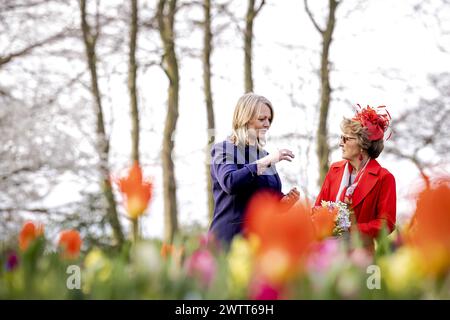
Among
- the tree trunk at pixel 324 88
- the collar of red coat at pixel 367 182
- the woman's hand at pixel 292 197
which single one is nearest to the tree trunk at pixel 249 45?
the tree trunk at pixel 324 88

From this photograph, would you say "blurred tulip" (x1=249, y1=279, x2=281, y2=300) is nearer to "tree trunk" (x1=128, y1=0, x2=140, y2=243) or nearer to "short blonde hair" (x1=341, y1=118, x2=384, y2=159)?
"short blonde hair" (x1=341, y1=118, x2=384, y2=159)

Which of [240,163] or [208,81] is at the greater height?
[208,81]

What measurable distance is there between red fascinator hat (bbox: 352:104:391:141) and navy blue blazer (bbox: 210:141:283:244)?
0.49m

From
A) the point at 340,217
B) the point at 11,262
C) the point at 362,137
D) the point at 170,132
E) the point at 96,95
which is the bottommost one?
the point at 11,262

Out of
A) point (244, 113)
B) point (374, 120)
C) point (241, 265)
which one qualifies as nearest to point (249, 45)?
point (374, 120)

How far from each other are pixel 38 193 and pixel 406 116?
237 inches

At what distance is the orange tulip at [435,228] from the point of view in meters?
1.13

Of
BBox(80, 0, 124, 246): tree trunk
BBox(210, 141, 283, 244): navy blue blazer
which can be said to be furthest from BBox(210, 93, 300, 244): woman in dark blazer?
BBox(80, 0, 124, 246): tree trunk

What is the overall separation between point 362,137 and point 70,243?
6.48 ft

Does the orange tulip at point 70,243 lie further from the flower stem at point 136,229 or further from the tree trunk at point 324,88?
the tree trunk at point 324,88

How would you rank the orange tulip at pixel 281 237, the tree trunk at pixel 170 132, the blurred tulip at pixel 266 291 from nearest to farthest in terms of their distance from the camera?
1. the orange tulip at pixel 281 237
2. the blurred tulip at pixel 266 291
3. the tree trunk at pixel 170 132

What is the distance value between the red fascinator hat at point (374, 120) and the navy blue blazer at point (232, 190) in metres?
0.49

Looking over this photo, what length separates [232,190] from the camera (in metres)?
3.01

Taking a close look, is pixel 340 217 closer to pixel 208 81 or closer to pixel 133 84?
pixel 208 81
